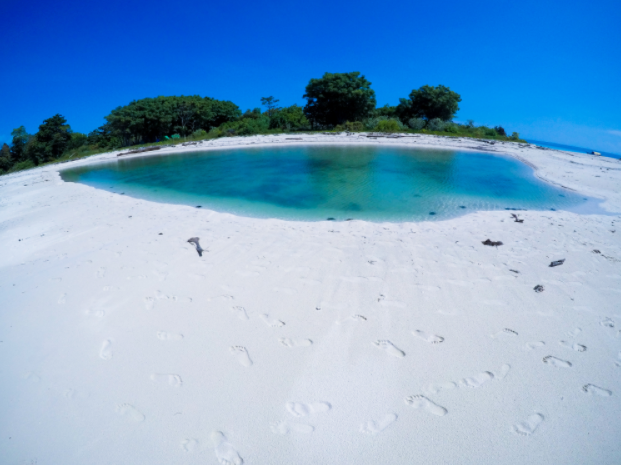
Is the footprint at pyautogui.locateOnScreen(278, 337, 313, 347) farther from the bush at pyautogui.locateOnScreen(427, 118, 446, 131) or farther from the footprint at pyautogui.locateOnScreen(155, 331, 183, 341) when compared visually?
the bush at pyautogui.locateOnScreen(427, 118, 446, 131)

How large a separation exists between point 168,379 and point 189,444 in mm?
576

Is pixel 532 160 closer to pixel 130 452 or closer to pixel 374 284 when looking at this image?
pixel 374 284

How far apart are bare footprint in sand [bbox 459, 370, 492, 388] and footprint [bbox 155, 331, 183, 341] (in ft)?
7.54

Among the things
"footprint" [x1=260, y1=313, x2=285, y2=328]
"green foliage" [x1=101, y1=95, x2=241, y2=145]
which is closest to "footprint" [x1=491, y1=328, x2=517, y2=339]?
"footprint" [x1=260, y1=313, x2=285, y2=328]

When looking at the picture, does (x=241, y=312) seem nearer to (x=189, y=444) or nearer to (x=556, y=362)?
(x=189, y=444)

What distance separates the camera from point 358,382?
2049mm

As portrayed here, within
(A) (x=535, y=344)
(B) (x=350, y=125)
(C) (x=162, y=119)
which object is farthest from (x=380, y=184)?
(C) (x=162, y=119)

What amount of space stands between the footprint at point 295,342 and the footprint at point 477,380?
1.17 m

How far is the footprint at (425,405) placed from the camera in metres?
1.83

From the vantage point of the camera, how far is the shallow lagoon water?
672 cm

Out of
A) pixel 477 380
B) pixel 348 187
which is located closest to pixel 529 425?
pixel 477 380

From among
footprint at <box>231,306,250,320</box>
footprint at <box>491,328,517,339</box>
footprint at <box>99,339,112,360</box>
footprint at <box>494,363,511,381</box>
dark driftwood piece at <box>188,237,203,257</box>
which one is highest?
dark driftwood piece at <box>188,237,203,257</box>

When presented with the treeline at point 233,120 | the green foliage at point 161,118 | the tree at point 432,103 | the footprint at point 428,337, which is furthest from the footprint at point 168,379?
the tree at point 432,103

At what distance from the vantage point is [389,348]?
2352mm
